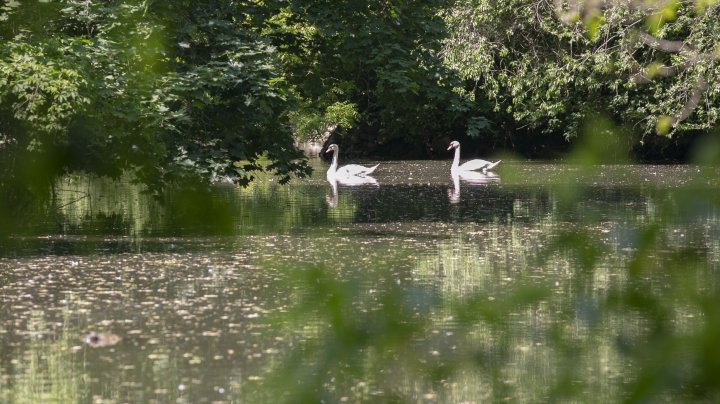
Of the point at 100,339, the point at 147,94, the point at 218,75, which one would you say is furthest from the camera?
the point at 218,75

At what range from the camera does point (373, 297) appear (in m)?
1.63

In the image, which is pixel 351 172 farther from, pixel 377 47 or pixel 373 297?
pixel 373 297

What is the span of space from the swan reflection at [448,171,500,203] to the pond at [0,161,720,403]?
137cm

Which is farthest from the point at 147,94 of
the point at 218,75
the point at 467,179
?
the point at 467,179

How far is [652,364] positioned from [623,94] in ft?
103

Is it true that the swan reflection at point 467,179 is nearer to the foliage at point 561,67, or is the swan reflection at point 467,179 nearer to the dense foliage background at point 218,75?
the dense foliage background at point 218,75

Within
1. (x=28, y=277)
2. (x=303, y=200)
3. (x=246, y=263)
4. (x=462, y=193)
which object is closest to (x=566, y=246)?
(x=28, y=277)

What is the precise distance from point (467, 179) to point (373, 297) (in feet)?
83.1

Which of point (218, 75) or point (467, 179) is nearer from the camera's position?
point (218, 75)

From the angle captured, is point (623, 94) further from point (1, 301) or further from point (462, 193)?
point (1, 301)

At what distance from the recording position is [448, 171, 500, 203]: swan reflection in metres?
21.4

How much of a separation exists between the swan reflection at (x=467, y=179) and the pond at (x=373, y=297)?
1373 mm

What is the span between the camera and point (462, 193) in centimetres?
2166

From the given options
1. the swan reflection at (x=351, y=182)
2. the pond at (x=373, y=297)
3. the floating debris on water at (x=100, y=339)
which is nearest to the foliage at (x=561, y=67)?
the swan reflection at (x=351, y=182)
